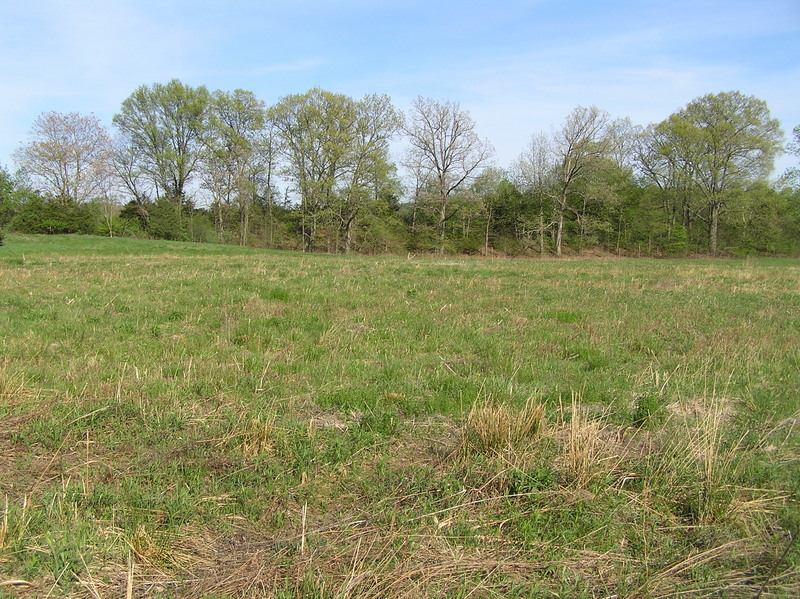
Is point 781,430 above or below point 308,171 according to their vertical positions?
below

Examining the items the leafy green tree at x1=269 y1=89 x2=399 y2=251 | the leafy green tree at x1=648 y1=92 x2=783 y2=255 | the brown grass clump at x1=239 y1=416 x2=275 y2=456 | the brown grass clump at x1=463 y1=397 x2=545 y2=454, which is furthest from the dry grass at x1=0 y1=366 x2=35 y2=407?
the leafy green tree at x1=648 y1=92 x2=783 y2=255

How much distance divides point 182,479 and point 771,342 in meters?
7.87

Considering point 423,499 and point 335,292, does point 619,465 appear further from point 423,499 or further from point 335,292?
point 335,292

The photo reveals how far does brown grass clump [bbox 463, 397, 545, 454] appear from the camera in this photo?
11.3 feet

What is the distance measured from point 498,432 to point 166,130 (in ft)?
177

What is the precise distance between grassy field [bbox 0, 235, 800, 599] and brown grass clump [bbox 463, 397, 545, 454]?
0.02 metres

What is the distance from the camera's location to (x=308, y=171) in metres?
44.0

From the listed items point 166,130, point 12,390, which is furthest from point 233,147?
point 12,390

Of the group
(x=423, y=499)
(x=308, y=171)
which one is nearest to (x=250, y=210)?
(x=308, y=171)

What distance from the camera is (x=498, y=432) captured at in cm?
349

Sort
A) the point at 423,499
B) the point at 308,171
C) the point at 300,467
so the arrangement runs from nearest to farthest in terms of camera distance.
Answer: the point at 423,499, the point at 300,467, the point at 308,171

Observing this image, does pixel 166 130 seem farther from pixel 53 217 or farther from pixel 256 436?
pixel 256 436

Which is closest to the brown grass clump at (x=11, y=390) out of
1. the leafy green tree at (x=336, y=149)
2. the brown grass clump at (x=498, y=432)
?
the brown grass clump at (x=498, y=432)

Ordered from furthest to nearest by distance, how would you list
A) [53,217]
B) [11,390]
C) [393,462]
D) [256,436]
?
1. [53,217]
2. [11,390]
3. [256,436]
4. [393,462]
